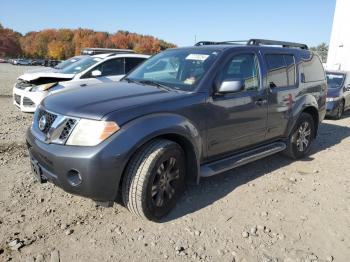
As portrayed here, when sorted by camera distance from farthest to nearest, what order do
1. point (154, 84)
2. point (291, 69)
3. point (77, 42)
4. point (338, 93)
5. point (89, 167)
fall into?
point (77, 42) → point (338, 93) → point (291, 69) → point (154, 84) → point (89, 167)

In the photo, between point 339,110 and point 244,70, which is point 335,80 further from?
point 244,70

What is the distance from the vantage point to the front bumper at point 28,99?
7.96m

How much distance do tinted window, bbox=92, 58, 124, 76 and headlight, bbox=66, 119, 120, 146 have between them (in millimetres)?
6082

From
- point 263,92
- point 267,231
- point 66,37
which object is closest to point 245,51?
point 263,92

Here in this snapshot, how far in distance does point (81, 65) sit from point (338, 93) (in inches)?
300

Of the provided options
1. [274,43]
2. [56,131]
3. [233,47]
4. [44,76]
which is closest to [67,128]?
[56,131]

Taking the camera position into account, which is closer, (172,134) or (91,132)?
(91,132)

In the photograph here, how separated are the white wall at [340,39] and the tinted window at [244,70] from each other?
65.6ft

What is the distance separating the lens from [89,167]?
3133 mm

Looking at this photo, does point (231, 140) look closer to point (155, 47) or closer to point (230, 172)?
point (230, 172)

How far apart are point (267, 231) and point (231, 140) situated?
1.26 metres

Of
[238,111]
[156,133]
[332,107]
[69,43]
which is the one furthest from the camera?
[69,43]

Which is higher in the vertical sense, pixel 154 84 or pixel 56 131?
pixel 154 84

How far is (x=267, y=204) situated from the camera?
4266 mm
